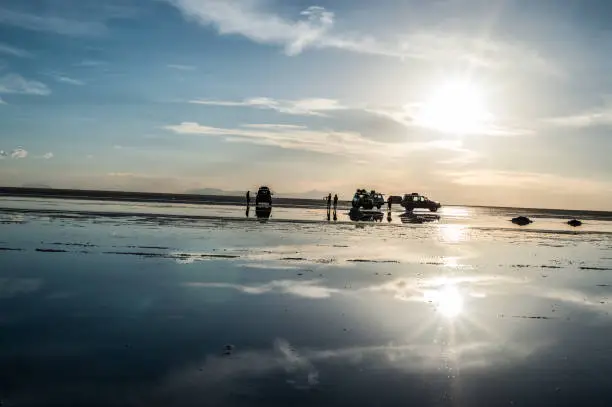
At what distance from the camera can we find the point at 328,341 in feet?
36.7

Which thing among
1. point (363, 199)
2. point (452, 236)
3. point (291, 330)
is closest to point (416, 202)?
point (363, 199)

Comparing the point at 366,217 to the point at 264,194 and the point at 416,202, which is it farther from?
the point at 416,202

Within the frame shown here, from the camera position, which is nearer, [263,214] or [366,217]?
[263,214]

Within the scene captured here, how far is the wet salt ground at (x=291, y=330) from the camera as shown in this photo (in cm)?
838

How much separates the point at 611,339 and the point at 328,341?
6.46 meters

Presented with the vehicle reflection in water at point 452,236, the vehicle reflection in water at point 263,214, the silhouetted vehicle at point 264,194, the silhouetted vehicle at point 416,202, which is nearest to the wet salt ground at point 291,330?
the vehicle reflection in water at point 452,236

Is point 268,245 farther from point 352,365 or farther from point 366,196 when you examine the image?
point 366,196

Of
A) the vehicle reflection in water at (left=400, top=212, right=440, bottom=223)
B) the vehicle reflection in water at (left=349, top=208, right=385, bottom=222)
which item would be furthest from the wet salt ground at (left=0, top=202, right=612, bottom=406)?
the vehicle reflection in water at (left=400, top=212, right=440, bottom=223)

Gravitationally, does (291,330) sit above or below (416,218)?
below

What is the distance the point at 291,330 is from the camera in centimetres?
1189

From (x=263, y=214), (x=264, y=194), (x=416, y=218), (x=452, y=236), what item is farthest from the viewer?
(x=264, y=194)

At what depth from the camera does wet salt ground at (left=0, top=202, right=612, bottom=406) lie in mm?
8383

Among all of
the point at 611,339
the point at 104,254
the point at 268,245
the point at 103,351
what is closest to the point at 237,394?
the point at 103,351

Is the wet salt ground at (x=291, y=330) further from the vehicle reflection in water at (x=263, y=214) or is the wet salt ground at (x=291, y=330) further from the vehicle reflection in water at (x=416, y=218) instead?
the vehicle reflection in water at (x=416, y=218)
